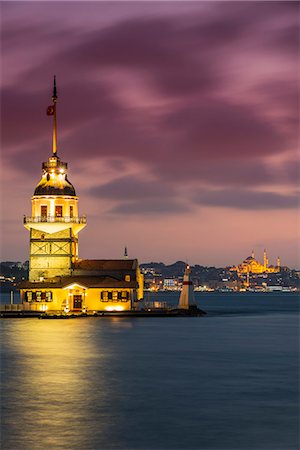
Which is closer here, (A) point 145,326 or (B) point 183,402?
(B) point 183,402

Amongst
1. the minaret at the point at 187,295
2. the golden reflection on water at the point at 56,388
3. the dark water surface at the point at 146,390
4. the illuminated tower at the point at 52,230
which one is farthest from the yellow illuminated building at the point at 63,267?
the golden reflection on water at the point at 56,388

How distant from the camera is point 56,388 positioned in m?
43.1

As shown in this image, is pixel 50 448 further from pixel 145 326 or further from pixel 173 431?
pixel 145 326

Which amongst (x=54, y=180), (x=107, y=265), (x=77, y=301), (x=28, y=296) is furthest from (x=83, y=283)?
(x=54, y=180)

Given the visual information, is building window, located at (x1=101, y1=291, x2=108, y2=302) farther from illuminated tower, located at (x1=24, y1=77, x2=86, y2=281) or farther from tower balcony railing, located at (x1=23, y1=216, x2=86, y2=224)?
tower balcony railing, located at (x1=23, y1=216, x2=86, y2=224)

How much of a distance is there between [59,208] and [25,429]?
63.0 metres

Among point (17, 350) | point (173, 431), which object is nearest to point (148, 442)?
A: point (173, 431)

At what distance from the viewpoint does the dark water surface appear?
104ft

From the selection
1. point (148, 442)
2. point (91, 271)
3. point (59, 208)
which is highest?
point (59, 208)

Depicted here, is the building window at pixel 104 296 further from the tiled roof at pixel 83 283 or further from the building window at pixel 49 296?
the building window at pixel 49 296

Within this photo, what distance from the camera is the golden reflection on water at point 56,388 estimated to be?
31891 millimetres

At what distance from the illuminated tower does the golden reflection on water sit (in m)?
19.2

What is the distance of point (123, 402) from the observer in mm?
39312

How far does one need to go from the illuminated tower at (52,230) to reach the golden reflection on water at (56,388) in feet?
62.9
